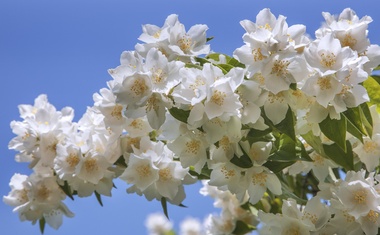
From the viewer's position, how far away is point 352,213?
194 cm

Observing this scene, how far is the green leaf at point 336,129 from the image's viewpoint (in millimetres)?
1842

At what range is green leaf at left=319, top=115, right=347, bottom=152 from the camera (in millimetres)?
1842

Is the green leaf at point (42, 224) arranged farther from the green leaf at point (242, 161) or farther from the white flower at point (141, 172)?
the green leaf at point (242, 161)

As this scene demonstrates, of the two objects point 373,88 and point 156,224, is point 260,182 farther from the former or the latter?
point 156,224

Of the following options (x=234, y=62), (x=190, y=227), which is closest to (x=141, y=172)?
(x=234, y=62)

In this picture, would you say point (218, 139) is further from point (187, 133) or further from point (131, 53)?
point (131, 53)

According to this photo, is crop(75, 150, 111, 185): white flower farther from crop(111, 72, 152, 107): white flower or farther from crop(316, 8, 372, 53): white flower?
crop(316, 8, 372, 53): white flower

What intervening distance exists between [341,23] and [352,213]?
1.93 ft

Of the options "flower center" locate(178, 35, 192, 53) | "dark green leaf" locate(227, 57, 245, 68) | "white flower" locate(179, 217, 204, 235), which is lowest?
"white flower" locate(179, 217, 204, 235)

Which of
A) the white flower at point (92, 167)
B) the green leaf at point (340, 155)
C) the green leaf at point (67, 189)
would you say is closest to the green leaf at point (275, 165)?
the green leaf at point (340, 155)

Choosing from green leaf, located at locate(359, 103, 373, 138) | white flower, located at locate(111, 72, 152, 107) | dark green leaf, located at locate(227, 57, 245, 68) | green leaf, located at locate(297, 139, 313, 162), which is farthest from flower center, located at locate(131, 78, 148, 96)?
green leaf, located at locate(359, 103, 373, 138)

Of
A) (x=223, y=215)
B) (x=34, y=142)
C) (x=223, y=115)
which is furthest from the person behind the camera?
(x=223, y=215)

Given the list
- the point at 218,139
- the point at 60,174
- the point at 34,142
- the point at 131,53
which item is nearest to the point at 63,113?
the point at 34,142

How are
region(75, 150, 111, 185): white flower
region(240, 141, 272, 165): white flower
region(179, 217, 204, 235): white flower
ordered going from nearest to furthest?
region(240, 141, 272, 165): white flower → region(75, 150, 111, 185): white flower → region(179, 217, 204, 235): white flower
